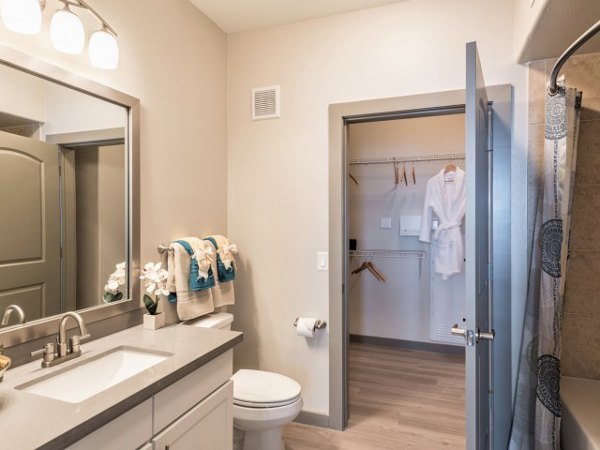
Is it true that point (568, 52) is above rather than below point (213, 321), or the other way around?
above

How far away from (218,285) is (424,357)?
2400 mm

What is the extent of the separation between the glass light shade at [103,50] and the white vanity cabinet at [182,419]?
1351 millimetres

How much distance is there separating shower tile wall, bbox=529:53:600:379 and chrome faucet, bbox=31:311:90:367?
7.27 feet

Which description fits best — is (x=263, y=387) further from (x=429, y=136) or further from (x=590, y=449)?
(x=429, y=136)

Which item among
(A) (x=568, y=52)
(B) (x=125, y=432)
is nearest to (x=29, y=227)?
(B) (x=125, y=432)

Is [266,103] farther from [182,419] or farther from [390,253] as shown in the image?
[390,253]

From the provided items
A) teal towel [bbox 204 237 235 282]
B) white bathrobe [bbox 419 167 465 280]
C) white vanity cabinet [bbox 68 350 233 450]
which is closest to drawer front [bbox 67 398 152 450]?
white vanity cabinet [bbox 68 350 233 450]

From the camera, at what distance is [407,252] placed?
3770mm

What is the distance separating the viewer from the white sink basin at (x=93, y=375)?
1216 millimetres

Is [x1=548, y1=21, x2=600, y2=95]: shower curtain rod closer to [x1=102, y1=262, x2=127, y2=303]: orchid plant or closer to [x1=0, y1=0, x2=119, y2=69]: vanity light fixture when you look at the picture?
[x1=0, y1=0, x2=119, y2=69]: vanity light fixture

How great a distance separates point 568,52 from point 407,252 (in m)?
2.59

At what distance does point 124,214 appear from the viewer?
1771mm

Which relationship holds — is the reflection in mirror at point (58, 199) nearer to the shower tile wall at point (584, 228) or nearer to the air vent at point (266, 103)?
the air vent at point (266, 103)

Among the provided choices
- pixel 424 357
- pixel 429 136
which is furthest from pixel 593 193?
pixel 424 357
